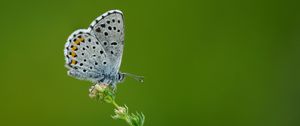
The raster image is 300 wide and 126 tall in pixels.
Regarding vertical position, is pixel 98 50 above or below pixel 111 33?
below

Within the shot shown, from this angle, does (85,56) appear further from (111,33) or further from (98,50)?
(111,33)

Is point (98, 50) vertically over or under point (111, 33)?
under

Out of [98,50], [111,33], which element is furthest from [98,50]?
[111,33]

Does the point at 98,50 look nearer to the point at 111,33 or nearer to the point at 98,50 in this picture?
the point at 98,50

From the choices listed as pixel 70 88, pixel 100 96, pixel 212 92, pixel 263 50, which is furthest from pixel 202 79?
pixel 100 96

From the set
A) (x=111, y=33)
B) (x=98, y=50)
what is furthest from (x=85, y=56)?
(x=111, y=33)
